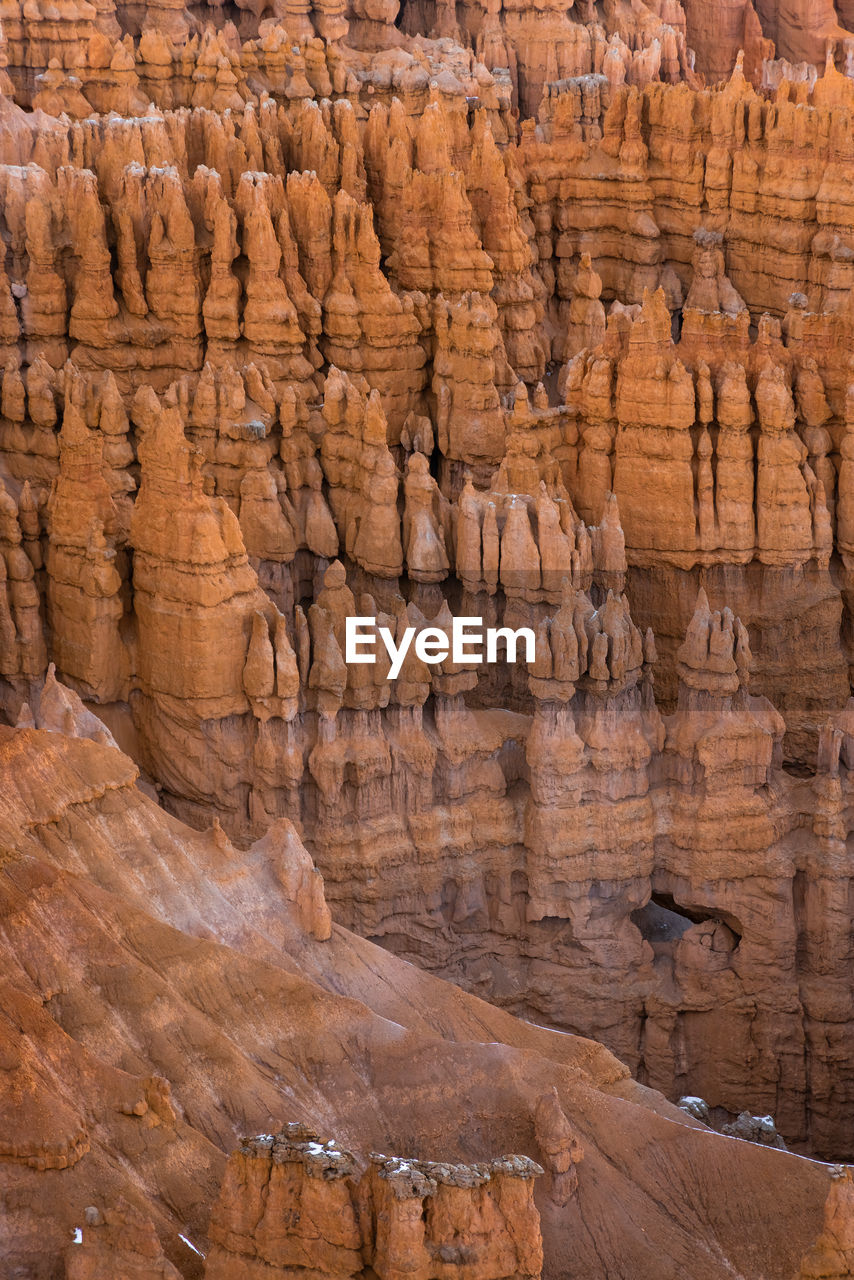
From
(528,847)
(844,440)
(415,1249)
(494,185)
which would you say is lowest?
(528,847)

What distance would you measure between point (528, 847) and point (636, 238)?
37.8 ft

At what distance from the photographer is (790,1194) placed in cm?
1805

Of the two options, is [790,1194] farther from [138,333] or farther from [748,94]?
[748,94]

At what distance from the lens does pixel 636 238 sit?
110ft

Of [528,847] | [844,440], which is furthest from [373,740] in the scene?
[844,440]

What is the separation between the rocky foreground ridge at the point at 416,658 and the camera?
17.4 m

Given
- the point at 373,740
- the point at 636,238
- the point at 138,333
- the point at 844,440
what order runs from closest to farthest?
1. the point at 373,740
2. the point at 844,440
3. the point at 138,333
4. the point at 636,238

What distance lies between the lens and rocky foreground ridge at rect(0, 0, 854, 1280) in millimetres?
17375

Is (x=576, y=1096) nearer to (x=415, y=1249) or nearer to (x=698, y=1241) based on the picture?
(x=698, y=1241)

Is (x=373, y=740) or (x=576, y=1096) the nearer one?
(x=576, y=1096)

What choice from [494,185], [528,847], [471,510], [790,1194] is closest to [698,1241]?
[790,1194]

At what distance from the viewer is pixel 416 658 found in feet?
79.0

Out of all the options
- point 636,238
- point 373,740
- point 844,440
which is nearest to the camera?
point 373,740

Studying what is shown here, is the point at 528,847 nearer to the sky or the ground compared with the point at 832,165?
nearer to the ground
